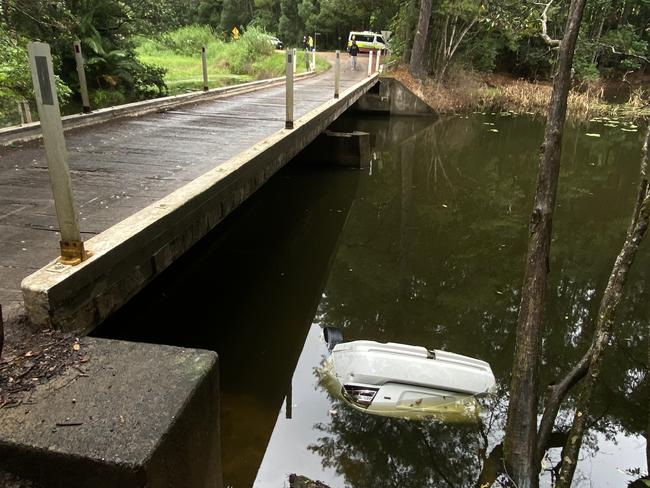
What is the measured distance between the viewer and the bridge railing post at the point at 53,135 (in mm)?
2561

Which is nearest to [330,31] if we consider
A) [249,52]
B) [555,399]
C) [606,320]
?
[249,52]

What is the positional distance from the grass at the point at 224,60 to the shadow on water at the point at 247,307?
13.3 meters

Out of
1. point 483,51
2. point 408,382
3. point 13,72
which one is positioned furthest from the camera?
point 483,51

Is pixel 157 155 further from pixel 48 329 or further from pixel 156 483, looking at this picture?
pixel 156 483

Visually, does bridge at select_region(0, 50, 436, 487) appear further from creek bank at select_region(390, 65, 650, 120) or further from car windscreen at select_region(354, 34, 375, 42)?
car windscreen at select_region(354, 34, 375, 42)

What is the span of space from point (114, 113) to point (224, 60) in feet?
69.0

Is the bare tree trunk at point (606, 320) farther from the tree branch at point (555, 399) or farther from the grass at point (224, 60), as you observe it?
the grass at point (224, 60)

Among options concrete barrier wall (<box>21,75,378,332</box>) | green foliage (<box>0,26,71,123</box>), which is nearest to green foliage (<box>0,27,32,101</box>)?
green foliage (<box>0,26,71,123</box>)

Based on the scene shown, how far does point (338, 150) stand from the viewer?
13102 mm

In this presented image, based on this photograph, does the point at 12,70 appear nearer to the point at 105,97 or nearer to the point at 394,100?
the point at 105,97

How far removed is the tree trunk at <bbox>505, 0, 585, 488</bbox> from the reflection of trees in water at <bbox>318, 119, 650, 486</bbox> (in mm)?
517

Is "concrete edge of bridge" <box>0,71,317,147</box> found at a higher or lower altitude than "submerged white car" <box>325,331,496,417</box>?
higher

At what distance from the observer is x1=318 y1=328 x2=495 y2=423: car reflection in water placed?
4547mm

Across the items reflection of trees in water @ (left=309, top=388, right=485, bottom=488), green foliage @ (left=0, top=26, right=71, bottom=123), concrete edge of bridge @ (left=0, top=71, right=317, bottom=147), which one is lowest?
reflection of trees in water @ (left=309, top=388, right=485, bottom=488)
